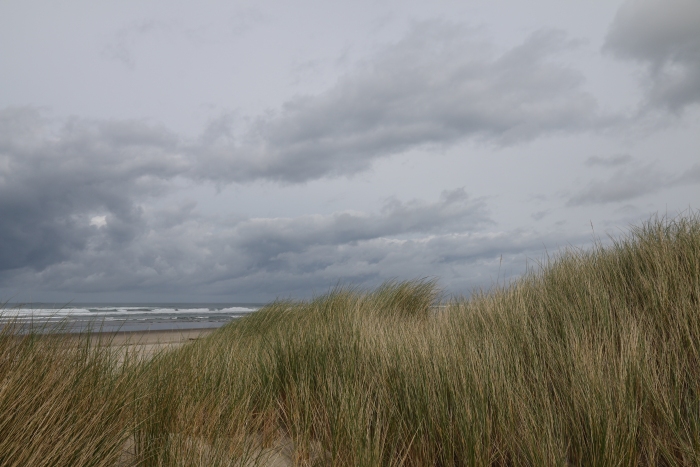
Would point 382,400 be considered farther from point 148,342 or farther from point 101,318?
point 101,318

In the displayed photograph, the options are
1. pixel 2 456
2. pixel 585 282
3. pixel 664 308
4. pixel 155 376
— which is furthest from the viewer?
pixel 585 282

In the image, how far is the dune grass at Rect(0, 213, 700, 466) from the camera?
2287mm

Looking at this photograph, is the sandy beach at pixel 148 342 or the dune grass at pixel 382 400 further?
the sandy beach at pixel 148 342

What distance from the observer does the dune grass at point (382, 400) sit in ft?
7.50

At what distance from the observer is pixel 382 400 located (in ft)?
9.85

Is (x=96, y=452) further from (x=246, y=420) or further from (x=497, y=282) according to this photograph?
(x=497, y=282)

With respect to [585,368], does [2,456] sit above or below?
above

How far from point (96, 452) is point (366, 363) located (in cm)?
177

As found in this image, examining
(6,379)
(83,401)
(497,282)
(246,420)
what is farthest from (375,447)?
(497,282)

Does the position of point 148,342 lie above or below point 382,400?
below

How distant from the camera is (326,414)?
283 cm

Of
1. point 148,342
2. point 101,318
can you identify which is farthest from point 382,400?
point 101,318

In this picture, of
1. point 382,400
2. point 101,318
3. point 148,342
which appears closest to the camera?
point 382,400

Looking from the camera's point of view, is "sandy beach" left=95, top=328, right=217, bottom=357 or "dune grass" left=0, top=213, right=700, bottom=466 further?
"sandy beach" left=95, top=328, right=217, bottom=357
